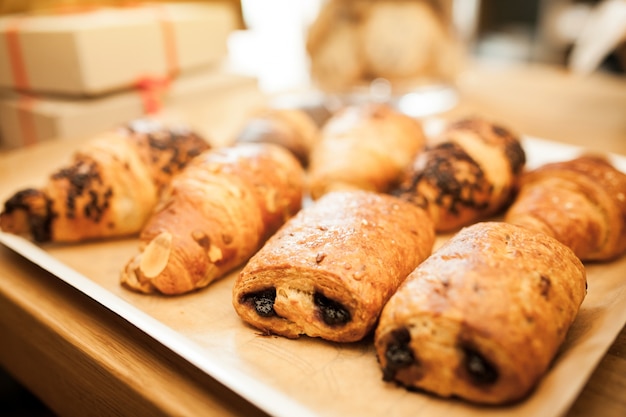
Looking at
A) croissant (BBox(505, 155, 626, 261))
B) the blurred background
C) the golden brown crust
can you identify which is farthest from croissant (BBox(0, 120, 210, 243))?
croissant (BBox(505, 155, 626, 261))

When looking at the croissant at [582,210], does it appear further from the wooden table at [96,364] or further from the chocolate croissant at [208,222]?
the chocolate croissant at [208,222]

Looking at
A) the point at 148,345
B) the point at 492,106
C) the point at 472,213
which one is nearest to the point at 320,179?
the point at 472,213

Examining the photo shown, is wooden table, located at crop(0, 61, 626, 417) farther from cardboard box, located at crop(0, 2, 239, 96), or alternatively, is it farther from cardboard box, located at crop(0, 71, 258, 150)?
cardboard box, located at crop(0, 2, 239, 96)

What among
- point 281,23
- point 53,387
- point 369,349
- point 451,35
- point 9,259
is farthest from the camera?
point 281,23

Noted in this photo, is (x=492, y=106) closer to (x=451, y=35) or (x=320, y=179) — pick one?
(x=451, y=35)

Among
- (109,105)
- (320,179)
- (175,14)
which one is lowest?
(320,179)
